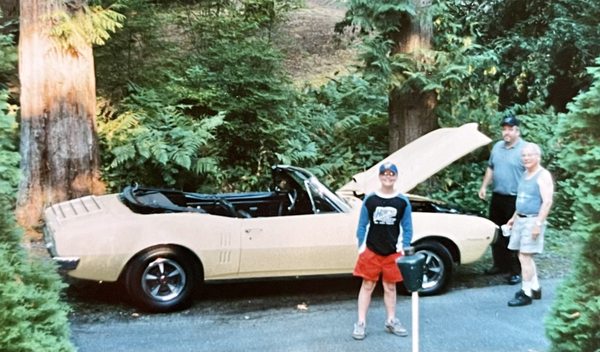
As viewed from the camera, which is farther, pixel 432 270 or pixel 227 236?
pixel 432 270

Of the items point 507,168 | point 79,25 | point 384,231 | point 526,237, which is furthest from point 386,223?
point 79,25

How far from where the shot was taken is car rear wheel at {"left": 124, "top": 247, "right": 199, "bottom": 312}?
6262 millimetres

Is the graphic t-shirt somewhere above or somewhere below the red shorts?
above

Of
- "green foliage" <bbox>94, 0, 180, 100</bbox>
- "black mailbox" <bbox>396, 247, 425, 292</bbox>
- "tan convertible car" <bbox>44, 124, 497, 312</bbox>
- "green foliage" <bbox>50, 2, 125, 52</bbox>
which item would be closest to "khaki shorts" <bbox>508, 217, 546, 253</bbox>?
"tan convertible car" <bbox>44, 124, 497, 312</bbox>

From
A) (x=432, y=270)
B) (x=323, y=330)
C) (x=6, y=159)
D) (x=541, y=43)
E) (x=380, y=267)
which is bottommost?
(x=323, y=330)

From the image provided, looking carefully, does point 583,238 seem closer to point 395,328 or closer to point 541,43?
point 395,328

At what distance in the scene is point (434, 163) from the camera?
7285 millimetres

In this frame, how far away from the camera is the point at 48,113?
9281mm

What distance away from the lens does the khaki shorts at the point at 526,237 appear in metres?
6.54

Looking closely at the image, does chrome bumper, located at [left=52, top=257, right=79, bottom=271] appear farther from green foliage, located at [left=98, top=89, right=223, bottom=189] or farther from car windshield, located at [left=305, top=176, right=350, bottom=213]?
green foliage, located at [left=98, top=89, right=223, bottom=189]

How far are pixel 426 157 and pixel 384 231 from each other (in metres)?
2.10

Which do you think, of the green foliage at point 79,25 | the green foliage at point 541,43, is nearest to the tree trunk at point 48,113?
the green foliage at point 79,25

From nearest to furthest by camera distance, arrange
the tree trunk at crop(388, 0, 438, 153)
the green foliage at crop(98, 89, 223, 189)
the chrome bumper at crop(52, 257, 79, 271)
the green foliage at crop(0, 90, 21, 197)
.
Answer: the green foliage at crop(0, 90, 21, 197) → the chrome bumper at crop(52, 257, 79, 271) → the green foliage at crop(98, 89, 223, 189) → the tree trunk at crop(388, 0, 438, 153)

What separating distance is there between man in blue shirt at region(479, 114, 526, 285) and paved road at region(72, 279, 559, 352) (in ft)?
2.98
